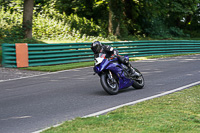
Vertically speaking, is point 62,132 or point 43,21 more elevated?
point 43,21

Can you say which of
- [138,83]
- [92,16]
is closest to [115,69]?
[138,83]

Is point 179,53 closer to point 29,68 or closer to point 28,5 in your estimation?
point 28,5

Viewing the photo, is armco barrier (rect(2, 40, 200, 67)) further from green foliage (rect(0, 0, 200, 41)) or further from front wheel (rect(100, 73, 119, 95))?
front wheel (rect(100, 73, 119, 95))

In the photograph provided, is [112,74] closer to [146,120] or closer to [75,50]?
[146,120]

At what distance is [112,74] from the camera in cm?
916

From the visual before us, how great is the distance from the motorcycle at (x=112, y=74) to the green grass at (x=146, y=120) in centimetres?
175

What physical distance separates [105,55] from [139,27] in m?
29.5

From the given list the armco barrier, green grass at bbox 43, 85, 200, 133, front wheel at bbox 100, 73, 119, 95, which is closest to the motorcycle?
front wheel at bbox 100, 73, 119, 95

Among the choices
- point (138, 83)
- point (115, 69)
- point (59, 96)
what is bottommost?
point (59, 96)

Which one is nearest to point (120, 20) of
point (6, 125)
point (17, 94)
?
point (17, 94)

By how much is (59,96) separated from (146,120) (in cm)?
379

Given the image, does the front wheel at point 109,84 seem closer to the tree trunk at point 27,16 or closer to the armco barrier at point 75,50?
the armco barrier at point 75,50

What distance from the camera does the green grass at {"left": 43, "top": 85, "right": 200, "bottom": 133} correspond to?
514 cm

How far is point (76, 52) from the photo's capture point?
18562 millimetres
